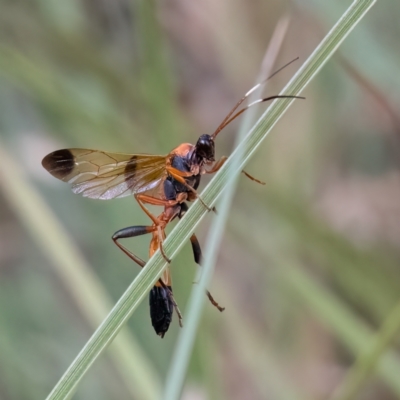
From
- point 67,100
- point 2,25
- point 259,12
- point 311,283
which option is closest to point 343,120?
point 259,12

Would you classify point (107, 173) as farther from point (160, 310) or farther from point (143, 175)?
point (160, 310)

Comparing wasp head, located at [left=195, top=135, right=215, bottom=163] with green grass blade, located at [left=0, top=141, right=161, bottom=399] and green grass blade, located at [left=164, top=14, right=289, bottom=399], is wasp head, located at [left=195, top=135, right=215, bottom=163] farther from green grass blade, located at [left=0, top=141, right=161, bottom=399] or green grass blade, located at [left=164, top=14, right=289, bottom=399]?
green grass blade, located at [left=0, top=141, right=161, bottom=399]

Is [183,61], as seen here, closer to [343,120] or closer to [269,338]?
[343,120]

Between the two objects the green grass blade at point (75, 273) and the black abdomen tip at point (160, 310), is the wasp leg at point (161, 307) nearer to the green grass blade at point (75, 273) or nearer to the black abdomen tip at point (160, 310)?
the black abdomen tip at point (160, 310)

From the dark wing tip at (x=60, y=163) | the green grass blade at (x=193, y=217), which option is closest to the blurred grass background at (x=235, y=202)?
the dark wing tip at (x=60, y=163)

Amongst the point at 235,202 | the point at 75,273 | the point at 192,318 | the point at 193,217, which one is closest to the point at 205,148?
the point at 193,217
